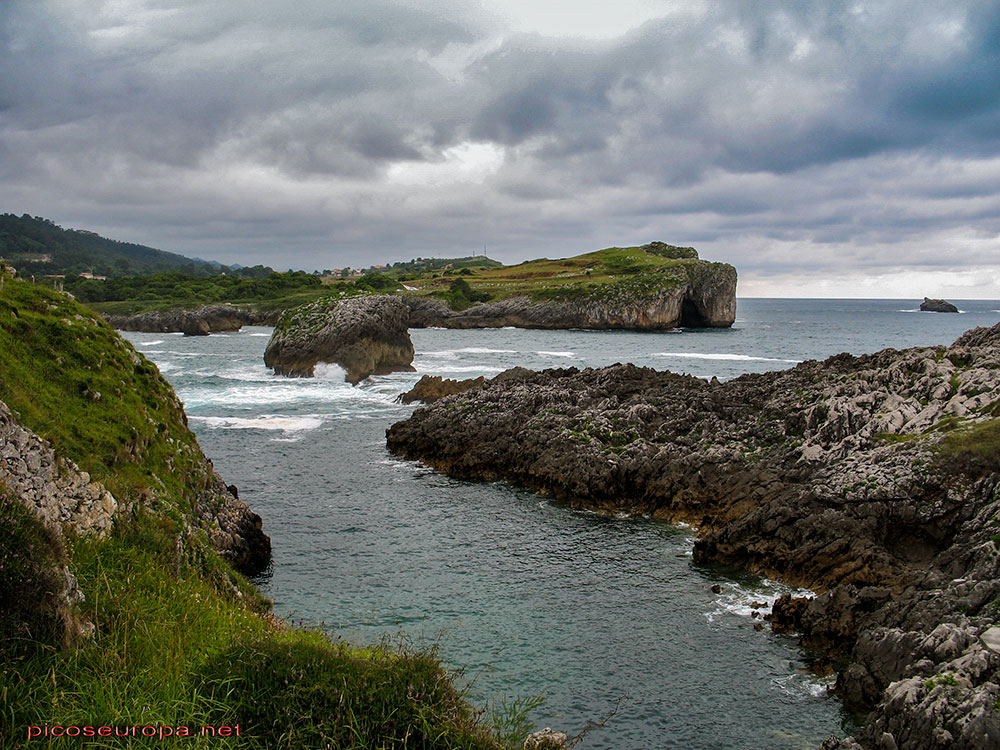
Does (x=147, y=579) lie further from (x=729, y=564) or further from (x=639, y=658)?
(x=729, y=564)

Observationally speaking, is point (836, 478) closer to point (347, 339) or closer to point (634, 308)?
point (347, 339)

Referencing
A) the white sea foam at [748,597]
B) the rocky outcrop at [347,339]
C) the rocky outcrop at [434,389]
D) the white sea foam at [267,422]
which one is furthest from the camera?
the rocky outcrop at [347,339]

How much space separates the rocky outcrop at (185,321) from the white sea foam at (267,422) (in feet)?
240

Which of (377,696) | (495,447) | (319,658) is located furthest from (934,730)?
(495,447)

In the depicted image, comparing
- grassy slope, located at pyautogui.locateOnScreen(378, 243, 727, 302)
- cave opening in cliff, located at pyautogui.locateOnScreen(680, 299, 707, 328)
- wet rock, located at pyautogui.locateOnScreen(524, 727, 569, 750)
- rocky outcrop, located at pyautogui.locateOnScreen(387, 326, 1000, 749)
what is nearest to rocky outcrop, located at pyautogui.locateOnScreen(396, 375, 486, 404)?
rocky outcrop, located at pyautogui.locateOnScreen(387, 326, 1000, 749)

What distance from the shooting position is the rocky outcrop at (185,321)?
10957 centimetres

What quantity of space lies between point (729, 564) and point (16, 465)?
54.1 ft

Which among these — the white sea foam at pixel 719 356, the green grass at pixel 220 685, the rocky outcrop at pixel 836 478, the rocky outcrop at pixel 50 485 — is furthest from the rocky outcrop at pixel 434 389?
the white sea foam at pixel 719 356

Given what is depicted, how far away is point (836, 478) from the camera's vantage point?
2036 cm

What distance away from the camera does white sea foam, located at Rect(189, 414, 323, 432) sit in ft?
123

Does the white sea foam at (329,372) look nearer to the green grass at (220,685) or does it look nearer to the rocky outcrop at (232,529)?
the rocky outcrop at (232,529)

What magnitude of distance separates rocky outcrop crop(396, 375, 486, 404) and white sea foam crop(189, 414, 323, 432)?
6.50 meters

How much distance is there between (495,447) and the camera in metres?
30.2

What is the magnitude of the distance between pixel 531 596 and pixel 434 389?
91.5 feet
